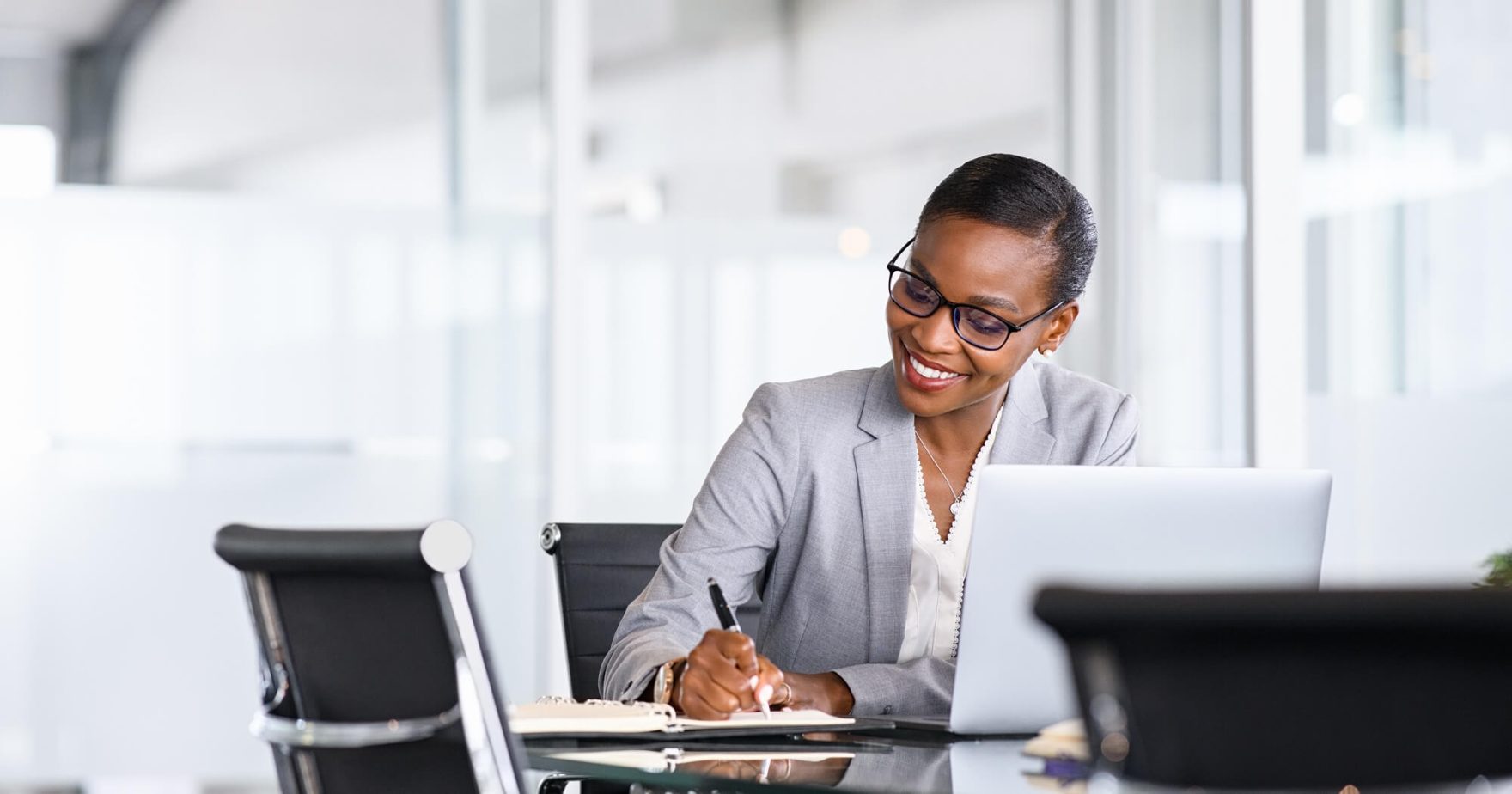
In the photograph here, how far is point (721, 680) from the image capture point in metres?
1.66

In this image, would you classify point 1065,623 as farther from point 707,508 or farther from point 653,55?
point 653,55

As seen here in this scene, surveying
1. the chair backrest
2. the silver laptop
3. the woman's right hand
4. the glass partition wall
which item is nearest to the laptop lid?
the silver laptop

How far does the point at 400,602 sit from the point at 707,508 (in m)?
0.93

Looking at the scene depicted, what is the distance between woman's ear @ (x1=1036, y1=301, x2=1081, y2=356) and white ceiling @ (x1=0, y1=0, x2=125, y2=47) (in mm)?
2783

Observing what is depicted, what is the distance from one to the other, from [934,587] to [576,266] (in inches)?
90.4

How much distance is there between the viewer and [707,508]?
2.10 meters

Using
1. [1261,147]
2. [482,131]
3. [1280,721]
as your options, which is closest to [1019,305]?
[1280,721]

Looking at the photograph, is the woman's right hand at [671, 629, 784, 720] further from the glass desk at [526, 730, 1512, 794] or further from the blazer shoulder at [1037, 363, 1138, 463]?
the blazer shoulder at [1037, 363, 1138, 463]

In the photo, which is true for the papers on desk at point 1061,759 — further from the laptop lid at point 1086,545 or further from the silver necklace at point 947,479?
the silver necklace at point 947,479

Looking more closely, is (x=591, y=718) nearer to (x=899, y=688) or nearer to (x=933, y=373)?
(x=899, y=688)

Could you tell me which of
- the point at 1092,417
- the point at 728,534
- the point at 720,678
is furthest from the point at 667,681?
the point at 1092,417

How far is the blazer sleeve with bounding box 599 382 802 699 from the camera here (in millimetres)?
1956

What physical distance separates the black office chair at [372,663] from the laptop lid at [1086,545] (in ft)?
1.83

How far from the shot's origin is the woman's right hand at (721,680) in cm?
166
